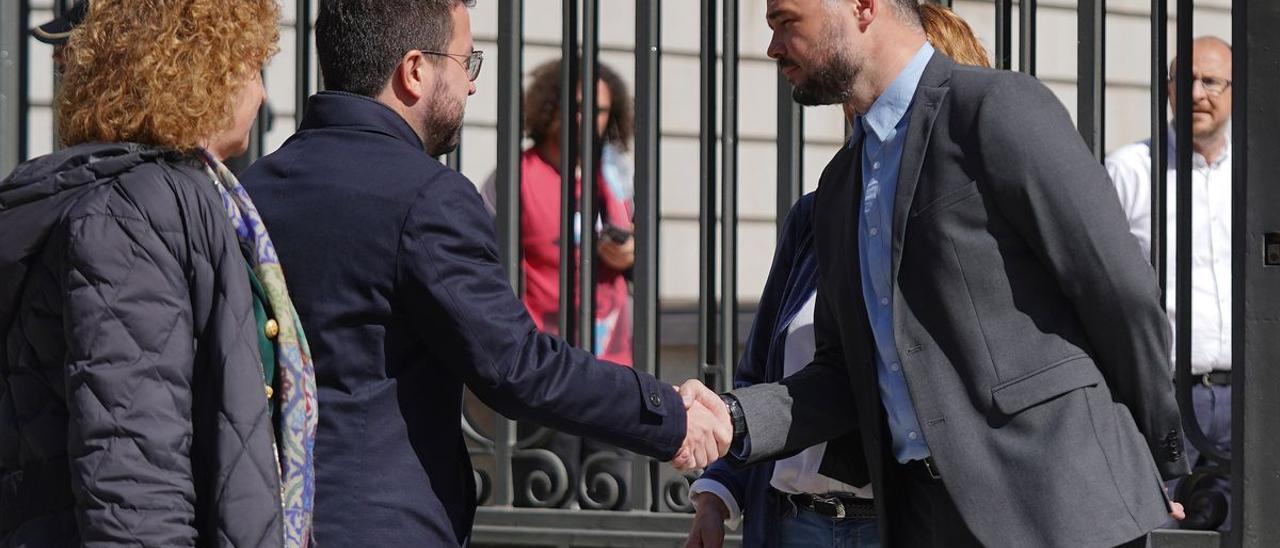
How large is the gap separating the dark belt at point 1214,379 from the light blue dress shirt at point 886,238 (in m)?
1.93

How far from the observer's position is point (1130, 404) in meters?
2.85

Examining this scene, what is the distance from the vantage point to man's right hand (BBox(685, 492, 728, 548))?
3.40m

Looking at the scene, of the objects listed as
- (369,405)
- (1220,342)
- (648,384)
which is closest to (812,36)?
(648,384)

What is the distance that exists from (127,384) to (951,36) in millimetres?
1788

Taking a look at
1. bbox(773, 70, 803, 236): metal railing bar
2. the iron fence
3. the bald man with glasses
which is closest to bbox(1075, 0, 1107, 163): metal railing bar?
the iron fence

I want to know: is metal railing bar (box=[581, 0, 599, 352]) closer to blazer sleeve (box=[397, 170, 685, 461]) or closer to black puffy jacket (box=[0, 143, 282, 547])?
blazer sleeve (box=[397, 170, 685, 461])

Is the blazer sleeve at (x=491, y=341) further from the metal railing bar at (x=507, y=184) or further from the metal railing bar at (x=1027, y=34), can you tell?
the metal railing bar at (x=1027, y=34)

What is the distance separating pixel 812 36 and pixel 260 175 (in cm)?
108

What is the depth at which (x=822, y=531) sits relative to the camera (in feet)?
10.4

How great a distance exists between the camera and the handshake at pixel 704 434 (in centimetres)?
320

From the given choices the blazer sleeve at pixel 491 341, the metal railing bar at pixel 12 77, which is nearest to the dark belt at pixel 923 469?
the blazer sleeve at pixel 491 341

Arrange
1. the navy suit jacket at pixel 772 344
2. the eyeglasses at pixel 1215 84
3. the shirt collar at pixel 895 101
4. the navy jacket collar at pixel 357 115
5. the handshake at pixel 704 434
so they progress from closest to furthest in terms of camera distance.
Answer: the navy jacket collar at pixel 357 115
the shirt collar at pixel 895 101
the handshake at pixel 704 434
the navy suit jacket at pixel 772 344
the eyeglasses at pixel 1215 84

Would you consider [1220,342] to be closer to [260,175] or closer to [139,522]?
[260,175]

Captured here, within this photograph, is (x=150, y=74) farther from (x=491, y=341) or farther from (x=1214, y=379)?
(x=1214, y=379)
